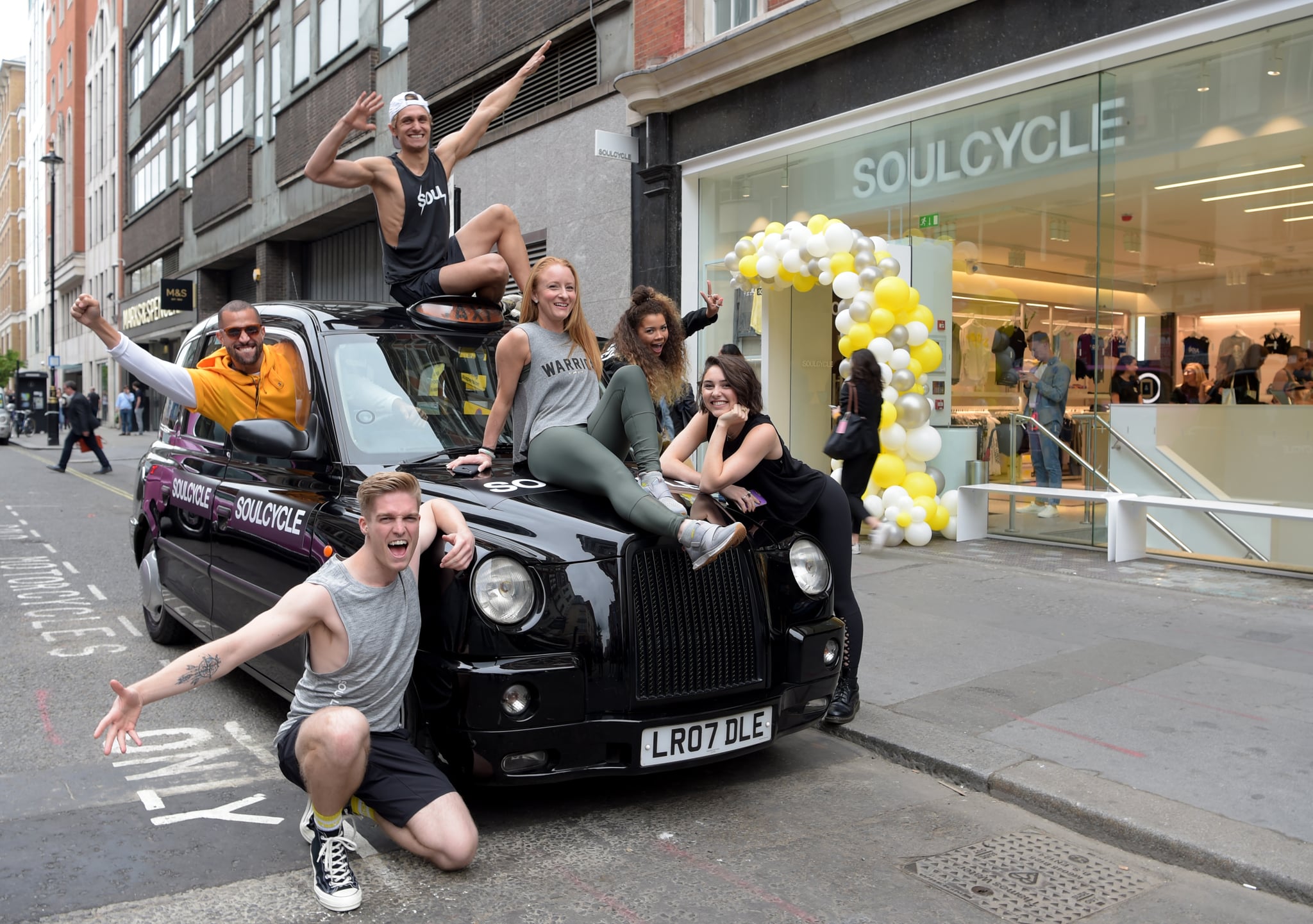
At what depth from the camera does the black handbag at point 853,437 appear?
329 inches

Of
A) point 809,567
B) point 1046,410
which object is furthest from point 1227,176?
point 809,567

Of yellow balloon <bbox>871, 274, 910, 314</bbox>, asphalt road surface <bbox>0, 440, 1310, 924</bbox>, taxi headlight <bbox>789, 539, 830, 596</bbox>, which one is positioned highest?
yellow balloon <bbox>871, 274, 910, 314</bbox>

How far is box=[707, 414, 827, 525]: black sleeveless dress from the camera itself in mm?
4773

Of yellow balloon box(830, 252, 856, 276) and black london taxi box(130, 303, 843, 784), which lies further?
yellow balloon box(830, 252, 856, 276)

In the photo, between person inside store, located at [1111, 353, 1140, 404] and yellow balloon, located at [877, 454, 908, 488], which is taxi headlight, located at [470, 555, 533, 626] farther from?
person inside store, located at [1111, 353, 1140, 404]

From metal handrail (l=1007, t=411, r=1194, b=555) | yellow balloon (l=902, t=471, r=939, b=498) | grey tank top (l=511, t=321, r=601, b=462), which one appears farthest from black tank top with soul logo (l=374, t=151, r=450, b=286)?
metal handrail (l=1007, t=411, r=1194, b=555)

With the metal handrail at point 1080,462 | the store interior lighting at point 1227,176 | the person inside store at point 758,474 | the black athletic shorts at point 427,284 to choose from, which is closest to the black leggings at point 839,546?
the person inside store at point 758,474

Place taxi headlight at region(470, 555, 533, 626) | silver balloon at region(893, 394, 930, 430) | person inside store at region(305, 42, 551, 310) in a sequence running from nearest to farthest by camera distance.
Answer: taxi headlight at region(470, 555, 533, 626) < person inside store at region(305, 42, 551, 310) < silver balloon at region(893, 394, 930, 430)

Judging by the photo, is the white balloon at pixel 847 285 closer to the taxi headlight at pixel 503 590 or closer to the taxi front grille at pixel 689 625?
the taxi front grille at pixel 689 625

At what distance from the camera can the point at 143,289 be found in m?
40.8

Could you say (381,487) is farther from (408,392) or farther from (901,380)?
(901,380)

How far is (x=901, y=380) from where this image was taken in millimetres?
9805

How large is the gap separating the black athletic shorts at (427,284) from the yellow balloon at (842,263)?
5068mm

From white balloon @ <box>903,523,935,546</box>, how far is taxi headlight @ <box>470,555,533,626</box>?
6896mm
